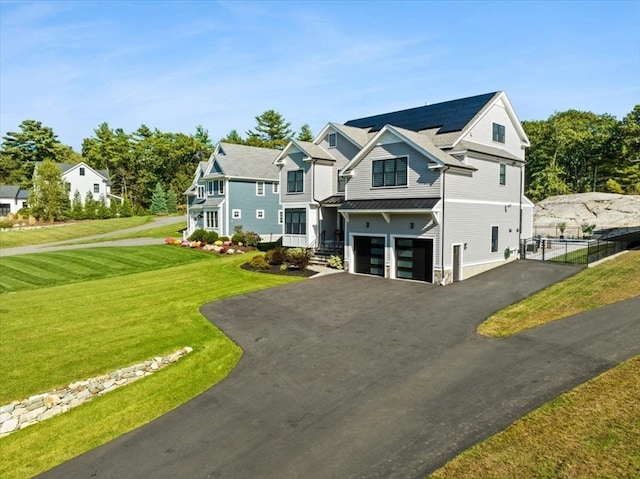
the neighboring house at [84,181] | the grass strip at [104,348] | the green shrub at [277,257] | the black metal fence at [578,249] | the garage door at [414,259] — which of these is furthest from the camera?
the neighboring house at [84,181]

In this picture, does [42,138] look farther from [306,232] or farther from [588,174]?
[588,174]

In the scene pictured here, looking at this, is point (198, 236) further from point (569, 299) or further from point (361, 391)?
point (361, 391)

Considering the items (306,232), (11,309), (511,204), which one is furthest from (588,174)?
(11,309)

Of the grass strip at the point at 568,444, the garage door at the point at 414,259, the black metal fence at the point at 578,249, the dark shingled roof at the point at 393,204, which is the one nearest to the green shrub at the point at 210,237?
the dark shingled roof at the point at 393,204

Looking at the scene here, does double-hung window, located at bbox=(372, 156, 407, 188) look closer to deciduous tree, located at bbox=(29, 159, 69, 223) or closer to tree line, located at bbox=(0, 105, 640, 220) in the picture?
tree line, located at bbox=(0, 105, 640, 220)

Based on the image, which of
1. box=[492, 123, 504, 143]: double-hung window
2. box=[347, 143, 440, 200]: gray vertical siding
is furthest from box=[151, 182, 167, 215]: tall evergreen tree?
box=[492, 123, 504, 143]: double-hung window

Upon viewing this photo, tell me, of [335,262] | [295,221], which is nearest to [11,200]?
[295,221]

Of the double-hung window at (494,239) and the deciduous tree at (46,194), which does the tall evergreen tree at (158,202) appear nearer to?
the deciduous tree at (46,194)

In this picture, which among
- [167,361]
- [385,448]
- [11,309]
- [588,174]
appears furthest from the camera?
[588,174]
